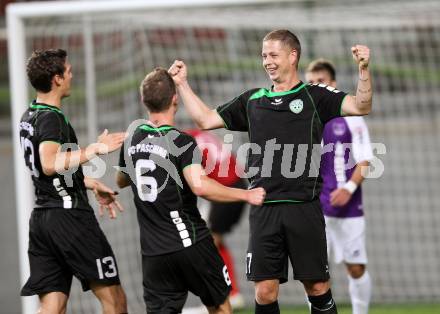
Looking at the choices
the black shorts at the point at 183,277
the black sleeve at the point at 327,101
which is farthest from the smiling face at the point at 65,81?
the black sleeve at the point at 327,101

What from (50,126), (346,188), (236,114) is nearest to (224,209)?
(346,188)

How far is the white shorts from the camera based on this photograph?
739 centimetres

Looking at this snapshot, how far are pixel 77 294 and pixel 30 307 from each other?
1.87 metres

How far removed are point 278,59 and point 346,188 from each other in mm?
1837

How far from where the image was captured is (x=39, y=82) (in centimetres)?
601

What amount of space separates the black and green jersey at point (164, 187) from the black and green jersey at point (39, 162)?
0.46m

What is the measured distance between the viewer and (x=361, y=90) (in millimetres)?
5574

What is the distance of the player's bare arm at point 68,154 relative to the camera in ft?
18.5

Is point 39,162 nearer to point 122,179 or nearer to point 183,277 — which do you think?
point 122,179

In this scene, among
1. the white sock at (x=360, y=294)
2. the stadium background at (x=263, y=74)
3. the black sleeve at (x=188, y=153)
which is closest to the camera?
the black sleeve at (x=188, y=153)

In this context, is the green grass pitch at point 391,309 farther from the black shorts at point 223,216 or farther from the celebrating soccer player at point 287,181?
the celebrating soccer player at point 287,181

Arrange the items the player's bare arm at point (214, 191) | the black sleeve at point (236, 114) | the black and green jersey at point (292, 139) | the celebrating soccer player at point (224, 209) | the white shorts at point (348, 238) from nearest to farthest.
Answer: the player's bare arm at point (214, 191), the black and green jersey at point (292, 139), the black sleeve at point (236, 114), the white shorts at point (348, 238), the celebrating soccer player at point (224, 209)

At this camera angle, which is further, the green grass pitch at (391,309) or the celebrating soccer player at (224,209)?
the celebrating soccer player at (224,209)

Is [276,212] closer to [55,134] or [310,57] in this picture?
[55,134]
